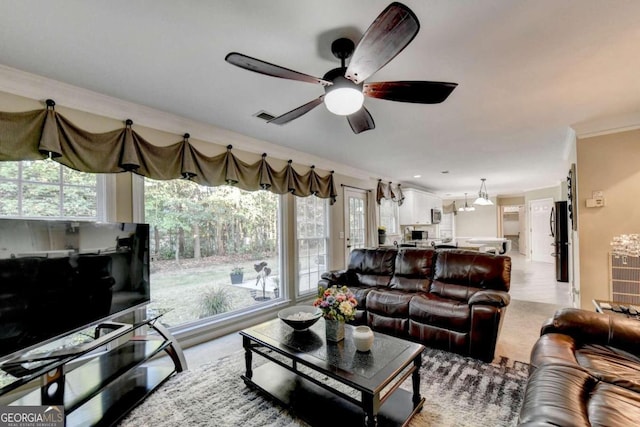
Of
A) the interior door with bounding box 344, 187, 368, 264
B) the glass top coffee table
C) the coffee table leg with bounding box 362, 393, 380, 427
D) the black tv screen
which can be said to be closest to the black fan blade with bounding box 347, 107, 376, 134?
the glass top coffee table

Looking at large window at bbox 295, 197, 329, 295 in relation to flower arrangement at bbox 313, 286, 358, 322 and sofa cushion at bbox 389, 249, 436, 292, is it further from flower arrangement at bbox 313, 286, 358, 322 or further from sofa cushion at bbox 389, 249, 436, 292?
flower arrangement at bbox 313, 286, 358, 322

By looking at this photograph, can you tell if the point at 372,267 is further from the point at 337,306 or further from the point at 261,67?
the point at 261,67

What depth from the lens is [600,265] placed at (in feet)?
10.5

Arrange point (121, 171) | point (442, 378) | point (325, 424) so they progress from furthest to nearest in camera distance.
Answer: point (121, 171)
point (442, 378)
point (325, 424)

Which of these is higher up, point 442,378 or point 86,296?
point 86,296

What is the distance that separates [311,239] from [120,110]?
3.09 metres

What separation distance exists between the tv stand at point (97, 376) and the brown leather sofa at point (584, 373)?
2.42 m

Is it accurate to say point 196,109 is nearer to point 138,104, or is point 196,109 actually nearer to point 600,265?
point 138,104

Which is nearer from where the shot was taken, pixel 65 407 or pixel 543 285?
pixel 65 407

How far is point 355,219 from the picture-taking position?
5.84 meters

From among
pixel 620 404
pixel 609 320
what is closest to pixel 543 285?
pixel 609 320

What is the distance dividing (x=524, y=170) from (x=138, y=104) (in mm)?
7031

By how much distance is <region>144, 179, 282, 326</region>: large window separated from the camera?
306 centimetres

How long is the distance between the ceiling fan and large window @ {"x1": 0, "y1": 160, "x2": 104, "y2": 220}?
6.65 feet
